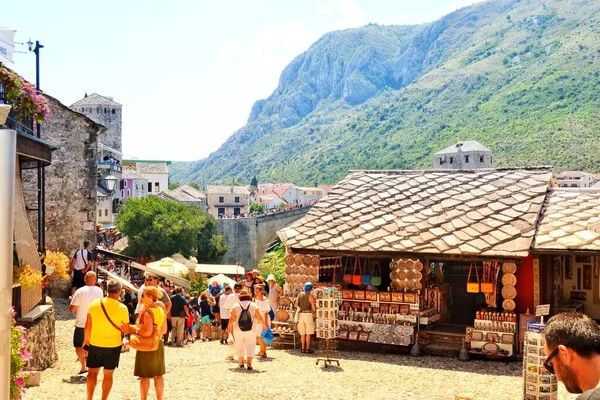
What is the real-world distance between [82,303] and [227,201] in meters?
105

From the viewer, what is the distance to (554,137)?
10769 cm

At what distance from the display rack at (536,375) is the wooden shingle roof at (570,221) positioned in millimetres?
4004

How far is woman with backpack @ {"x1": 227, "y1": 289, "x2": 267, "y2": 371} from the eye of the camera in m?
11.5

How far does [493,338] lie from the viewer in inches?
525

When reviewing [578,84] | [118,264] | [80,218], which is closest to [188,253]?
[118,264]

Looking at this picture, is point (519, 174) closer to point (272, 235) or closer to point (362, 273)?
point (362, 273)

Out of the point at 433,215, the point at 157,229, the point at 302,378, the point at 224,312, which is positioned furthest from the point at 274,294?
the point at 157,229

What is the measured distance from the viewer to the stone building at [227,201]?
372 ft

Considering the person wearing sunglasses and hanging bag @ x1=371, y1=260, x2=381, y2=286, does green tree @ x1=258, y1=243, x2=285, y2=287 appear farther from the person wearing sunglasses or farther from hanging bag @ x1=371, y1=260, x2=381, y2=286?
the person wearing sunglasses

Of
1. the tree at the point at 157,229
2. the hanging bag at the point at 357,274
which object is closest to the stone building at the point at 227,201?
the tree at the point at 157,229

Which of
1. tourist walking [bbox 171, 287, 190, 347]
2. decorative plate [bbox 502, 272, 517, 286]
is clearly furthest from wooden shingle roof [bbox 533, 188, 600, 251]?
tourist walking [bbox 171, 287, 190, 347]

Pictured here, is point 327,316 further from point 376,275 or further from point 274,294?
point 376,275

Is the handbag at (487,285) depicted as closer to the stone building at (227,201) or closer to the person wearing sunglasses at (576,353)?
the person wearing sunglasses at (576,353)

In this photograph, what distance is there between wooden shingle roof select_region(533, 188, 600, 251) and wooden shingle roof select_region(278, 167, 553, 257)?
0.23m
